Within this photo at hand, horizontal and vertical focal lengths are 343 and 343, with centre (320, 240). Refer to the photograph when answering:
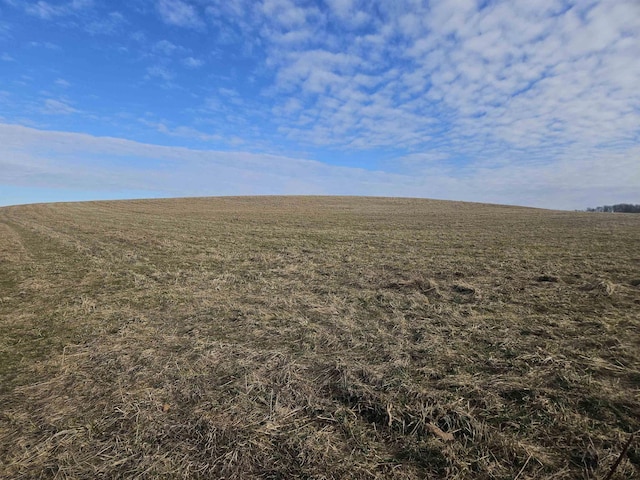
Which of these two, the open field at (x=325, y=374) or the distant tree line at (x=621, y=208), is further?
the distant tree line at (x=621, y=208)

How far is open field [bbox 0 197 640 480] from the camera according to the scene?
311 centimetres

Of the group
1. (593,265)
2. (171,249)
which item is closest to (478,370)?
(593,265)

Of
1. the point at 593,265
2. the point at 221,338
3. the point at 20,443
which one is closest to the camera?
the point at 20,443

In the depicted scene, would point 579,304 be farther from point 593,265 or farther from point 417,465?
point 417,465

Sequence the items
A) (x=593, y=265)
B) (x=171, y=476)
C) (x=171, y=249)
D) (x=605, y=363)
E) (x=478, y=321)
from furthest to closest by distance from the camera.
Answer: (x=171, y=249) → (x=593, y=265) → (x=478, y=321) → (x=605, y=363) → (x=171, y=476)

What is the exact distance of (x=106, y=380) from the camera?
177 inches

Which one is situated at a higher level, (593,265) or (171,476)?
(593,265)

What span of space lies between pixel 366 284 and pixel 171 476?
21.7ft

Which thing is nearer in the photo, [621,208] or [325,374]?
[325,374]

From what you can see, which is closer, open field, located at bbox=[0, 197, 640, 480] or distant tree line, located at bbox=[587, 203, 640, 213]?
open field, located at bbox=[0, 197, 640, 480]

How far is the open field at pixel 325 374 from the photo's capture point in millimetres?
3107

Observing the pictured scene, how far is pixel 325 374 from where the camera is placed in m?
4.52

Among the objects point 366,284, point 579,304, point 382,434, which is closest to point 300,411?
point 382,434

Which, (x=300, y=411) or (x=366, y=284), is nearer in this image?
(x=300, y=411)
